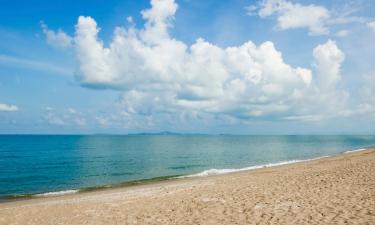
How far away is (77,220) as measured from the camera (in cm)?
1530

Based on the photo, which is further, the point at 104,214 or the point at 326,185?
the point at 326,185

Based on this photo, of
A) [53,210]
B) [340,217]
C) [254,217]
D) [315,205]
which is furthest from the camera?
[53,210]

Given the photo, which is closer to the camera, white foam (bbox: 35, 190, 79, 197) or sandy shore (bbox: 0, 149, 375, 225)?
sandy shore (bbox: 0, 149, 375, 225)

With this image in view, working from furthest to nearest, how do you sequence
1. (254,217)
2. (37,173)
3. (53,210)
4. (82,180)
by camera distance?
(37,173) < (82,180) < (53,210) < (254,217)

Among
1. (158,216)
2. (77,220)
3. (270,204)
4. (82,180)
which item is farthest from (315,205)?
(82,180)

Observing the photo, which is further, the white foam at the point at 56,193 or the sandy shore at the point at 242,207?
the white foam at the point at 56,193

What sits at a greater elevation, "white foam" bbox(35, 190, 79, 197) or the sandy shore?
the sandy shore

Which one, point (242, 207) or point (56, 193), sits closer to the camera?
point (242, 207)

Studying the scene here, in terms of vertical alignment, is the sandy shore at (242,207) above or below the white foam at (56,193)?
above

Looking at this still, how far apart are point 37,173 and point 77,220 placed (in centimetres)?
3326

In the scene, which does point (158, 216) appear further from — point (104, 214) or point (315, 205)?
point (315, 205)

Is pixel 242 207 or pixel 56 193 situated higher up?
pixel 242 207

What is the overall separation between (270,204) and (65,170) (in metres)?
39.0

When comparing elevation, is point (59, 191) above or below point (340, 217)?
below
